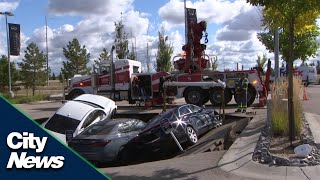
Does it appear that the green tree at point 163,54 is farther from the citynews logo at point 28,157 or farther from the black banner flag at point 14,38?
the citynews logo at point 28,157

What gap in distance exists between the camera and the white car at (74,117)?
14.8 m

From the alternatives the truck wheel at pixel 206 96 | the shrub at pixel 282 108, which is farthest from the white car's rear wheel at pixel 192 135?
the truck wheel at pixel 206 96

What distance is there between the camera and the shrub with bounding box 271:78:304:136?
39.5 ft

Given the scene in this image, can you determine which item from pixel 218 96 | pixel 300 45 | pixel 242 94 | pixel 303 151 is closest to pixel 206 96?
pixel 218 96

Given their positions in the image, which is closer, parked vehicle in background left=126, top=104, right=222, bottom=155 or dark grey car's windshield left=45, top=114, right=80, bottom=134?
parked vehicle in background left=126, top=104, right=222, bottom=155

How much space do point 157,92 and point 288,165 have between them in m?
18.3

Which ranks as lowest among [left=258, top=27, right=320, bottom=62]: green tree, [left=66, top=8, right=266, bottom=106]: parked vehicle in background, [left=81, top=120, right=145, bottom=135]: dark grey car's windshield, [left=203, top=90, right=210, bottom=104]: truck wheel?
[left=81, top=120, right=145, bottom=135]: dark grey car's windshield

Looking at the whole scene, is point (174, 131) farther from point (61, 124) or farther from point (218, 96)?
point (218, 96)

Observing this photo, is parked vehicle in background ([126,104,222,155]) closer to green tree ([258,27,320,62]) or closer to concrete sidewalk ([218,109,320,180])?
concrete sidewalk ([218,109,320,180])

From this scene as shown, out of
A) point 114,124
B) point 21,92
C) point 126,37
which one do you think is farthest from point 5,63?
point 114,124

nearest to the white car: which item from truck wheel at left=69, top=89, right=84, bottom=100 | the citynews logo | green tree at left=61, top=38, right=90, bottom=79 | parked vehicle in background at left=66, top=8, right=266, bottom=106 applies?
parked vehicle in background at left=66, top=8, right=266, bottom=106

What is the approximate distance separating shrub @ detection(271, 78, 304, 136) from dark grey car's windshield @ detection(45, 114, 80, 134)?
6.33m

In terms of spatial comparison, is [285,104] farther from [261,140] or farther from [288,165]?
[288,165]

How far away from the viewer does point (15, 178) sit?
15.0 feet
